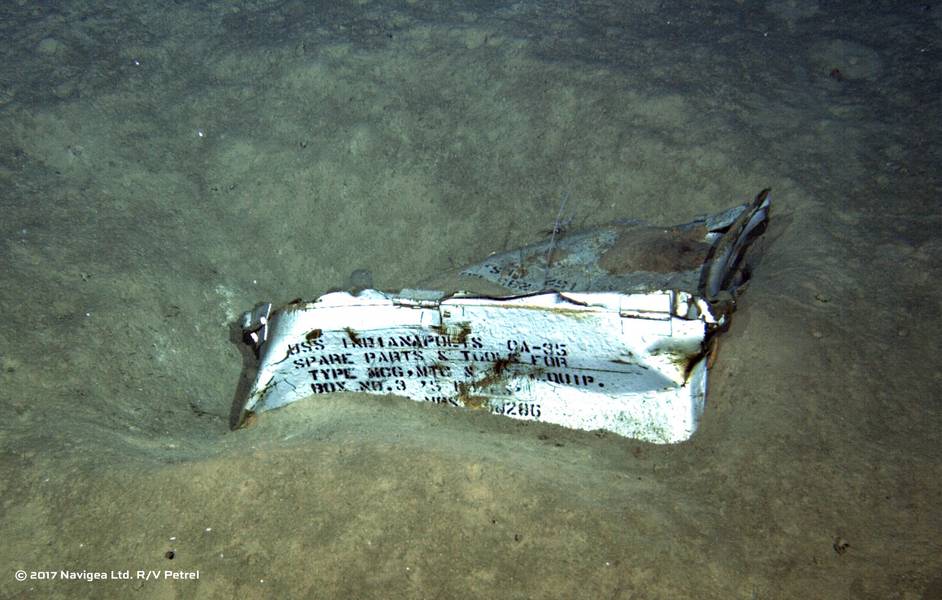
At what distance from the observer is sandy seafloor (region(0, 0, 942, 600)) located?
1.85 meters

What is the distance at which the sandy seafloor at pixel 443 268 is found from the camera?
1.85 m

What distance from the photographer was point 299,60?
14.2ft

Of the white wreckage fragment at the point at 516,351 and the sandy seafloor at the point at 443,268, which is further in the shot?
the white wreckage fragment at the point at 516,351

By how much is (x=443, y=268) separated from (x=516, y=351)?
131cm

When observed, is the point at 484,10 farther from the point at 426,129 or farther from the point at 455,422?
the point at 455,422

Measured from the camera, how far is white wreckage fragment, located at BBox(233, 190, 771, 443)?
7.48ft

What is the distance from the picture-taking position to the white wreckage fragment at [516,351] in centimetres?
228

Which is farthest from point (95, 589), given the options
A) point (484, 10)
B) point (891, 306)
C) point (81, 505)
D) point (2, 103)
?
point (484, 10)

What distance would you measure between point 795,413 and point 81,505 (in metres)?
2.42

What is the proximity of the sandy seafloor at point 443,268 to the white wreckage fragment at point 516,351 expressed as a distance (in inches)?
3.7

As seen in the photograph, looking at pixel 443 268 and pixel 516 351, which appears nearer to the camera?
pixel 516 351

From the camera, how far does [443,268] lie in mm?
3621

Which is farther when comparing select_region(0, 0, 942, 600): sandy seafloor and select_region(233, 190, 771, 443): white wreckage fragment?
select_region(233, 190, 771, 443): white wreckage fragment

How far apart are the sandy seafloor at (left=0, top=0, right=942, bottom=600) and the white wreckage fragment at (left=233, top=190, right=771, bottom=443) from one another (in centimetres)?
10
